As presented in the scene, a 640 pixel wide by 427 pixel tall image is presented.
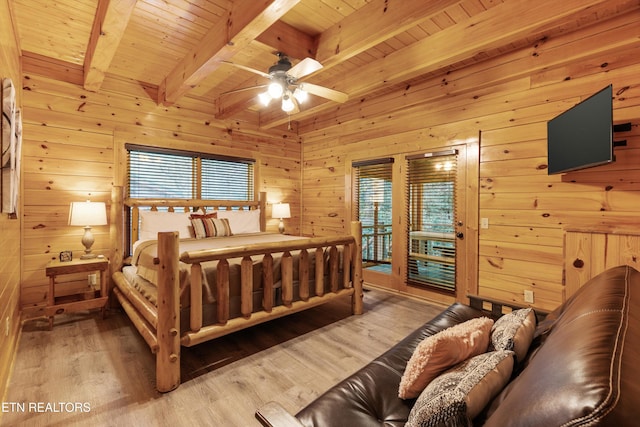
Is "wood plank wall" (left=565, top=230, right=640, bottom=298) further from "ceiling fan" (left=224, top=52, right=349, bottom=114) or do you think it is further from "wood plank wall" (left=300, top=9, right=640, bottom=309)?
"ceiling fan" (left=224, top=52, right=349, bottom=114)

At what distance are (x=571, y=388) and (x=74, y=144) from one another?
14.7ft

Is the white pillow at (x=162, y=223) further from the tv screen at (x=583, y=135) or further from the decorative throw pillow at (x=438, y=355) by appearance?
the tv screen at (x=583, y=135)

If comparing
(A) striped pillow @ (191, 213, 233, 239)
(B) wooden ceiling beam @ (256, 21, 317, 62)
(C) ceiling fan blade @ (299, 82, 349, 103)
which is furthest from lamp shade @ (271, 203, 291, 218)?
(B) wooden ceiling beam @ (256, 21, 317, 62)

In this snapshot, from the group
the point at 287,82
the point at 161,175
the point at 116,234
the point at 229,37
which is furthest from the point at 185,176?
the point at 229,37

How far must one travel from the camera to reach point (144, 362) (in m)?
2.29

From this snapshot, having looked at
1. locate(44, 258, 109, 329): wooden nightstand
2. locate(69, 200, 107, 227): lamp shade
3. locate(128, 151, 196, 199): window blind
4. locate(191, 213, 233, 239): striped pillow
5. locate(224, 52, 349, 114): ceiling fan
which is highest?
locate(224, 52, 349, 114): ceiling fan

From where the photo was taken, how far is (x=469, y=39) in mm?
2631

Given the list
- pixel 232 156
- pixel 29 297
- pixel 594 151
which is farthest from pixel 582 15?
pixel 29 297

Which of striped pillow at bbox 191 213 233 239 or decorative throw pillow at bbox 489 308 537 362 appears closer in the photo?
decorative throw pillow at bbox 489 308 537 362

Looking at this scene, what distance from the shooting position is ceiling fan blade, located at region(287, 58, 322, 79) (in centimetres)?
237

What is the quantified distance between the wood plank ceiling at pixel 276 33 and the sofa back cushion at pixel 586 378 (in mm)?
2100

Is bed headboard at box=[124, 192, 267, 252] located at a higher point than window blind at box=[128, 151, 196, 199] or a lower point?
lower

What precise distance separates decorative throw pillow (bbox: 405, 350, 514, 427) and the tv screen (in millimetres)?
2012

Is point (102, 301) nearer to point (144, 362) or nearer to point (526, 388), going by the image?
point (144, 362)
